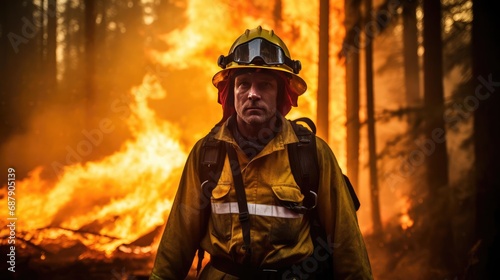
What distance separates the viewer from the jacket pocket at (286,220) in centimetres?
286

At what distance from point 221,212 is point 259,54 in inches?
48.8

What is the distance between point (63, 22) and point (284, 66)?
1840cm

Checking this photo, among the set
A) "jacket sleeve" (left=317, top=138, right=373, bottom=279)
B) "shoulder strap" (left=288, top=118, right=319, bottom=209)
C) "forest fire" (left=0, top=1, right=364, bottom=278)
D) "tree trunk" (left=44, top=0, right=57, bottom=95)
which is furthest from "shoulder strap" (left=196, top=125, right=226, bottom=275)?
"tree trunk" (left=44, top=0, right=57, bottom=95)

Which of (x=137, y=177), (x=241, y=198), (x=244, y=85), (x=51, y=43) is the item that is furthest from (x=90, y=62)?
(x=241, y=198)

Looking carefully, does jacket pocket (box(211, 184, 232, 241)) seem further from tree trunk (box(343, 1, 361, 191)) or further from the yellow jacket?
tree trunk (box(343, 1, 361, 191))

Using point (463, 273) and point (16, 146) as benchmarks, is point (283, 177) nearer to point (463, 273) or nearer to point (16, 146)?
point (463, 273)

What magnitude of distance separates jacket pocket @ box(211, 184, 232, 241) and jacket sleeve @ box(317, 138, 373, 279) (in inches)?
26.3

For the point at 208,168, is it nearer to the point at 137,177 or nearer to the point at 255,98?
the point at 255,98

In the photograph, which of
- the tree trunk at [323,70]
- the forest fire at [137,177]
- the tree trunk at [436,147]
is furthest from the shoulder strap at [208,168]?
the tree trunk at [436,147]

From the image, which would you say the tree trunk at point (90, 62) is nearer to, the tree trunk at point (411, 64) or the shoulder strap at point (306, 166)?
the shoulder strap at point (306, 166)

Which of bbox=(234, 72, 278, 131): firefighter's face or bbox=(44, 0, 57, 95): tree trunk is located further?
bbox=(44, 0, 57, 95): tree trunk

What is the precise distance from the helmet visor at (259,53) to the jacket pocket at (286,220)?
101cm

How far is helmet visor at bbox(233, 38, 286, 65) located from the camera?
3.28m

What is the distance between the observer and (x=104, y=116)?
39.2ft
